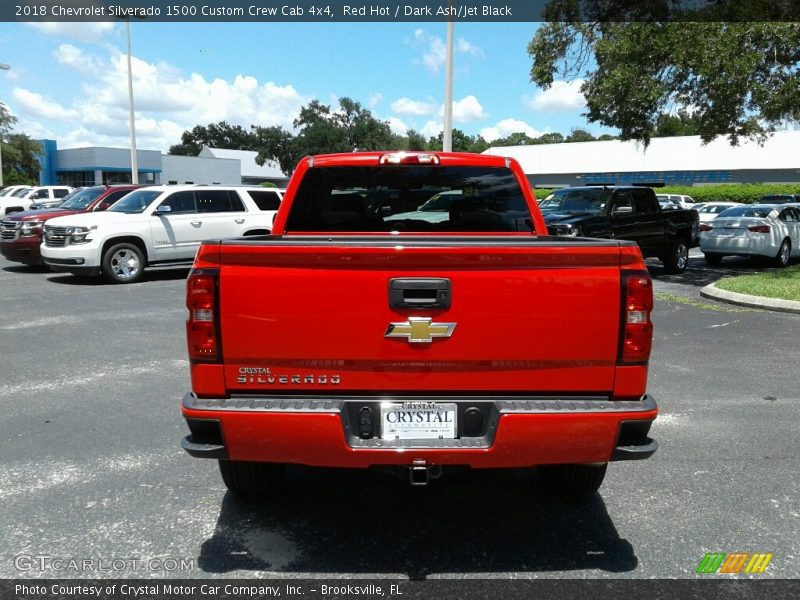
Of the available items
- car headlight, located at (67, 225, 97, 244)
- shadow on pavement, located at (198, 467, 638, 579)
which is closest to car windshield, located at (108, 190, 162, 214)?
car headlight, located at (67, 225, 97, 244)

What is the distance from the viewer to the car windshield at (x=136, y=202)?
14008 mm

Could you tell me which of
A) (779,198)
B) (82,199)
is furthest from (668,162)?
(82,199)

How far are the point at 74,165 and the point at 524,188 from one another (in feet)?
224

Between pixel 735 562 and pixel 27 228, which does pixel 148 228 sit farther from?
pixel 735 562

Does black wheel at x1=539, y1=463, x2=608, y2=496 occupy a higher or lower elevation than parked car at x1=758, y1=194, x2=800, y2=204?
lower

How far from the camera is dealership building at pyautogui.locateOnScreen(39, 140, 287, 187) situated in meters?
62.5

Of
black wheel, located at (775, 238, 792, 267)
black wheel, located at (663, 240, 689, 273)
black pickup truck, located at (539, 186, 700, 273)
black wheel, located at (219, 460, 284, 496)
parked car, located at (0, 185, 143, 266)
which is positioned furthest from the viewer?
black wheel, located at (775, 238, 792, 267)

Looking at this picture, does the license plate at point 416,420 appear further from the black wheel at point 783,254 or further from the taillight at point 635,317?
the black wheel at point 783,254

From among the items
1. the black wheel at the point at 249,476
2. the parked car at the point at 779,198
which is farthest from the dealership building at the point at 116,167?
the black wheel at the point at 249,476

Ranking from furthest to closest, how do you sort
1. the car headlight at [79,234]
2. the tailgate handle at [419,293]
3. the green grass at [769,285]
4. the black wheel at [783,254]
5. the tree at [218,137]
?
the tree at [218,137] → the black wheel at [783,254] → the car headlight at [79,234] → the green grass at [769,285] → the tailgate handle at [419,293]

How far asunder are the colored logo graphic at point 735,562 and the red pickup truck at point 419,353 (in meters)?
0.72

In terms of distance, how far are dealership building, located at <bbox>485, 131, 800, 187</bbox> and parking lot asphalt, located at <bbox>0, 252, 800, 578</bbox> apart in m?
54.5

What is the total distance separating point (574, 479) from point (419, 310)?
5.24 feet

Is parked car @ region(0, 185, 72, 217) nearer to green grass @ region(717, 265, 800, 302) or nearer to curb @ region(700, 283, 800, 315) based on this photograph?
curb @ region(700, 283, 800, 315)
